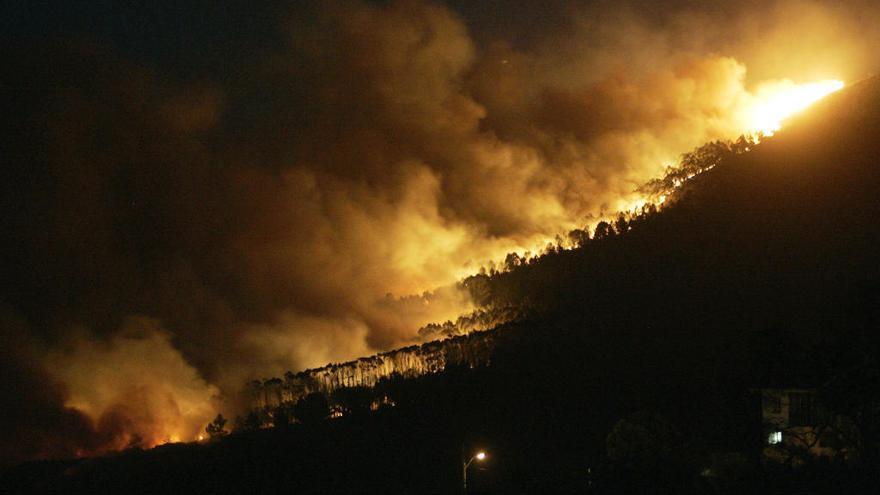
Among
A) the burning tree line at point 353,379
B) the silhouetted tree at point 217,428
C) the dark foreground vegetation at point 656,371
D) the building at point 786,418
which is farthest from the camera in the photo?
the burning tree line at point 353,379

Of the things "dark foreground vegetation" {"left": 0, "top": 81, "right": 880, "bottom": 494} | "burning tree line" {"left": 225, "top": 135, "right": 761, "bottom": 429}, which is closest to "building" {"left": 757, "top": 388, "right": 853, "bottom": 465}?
"dark foreground vegetation" {"left": 0, "top": 81, "right": 880, "bottom": 494}

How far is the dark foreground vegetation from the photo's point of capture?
23516 mm

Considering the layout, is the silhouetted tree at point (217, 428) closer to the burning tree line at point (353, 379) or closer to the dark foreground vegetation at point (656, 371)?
the dark foreground vegetation at point (656, 371)

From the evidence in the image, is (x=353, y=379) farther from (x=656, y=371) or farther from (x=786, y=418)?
(x=786, y=418)

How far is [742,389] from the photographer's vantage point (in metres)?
31.6

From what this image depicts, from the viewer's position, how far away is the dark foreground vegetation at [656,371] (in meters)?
23.5

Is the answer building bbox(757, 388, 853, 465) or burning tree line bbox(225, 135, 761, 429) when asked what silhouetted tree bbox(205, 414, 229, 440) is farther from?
building bbox(757, 388, 853, 465)

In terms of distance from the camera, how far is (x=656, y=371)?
56.1m

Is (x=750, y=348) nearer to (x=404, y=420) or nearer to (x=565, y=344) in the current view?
(x=404, y=420)

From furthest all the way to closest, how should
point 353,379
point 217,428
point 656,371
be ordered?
point 353,379, point 217,428, point 656,371

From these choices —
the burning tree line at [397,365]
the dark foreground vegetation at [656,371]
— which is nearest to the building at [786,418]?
the dark foreground vegetation at [656,371]

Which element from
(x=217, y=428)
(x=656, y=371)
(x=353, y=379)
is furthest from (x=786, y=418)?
(x=353, y=379)

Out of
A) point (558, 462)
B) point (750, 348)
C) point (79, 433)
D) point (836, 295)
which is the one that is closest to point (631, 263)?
point (836, 295)

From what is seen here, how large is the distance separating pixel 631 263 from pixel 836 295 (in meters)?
32.1
